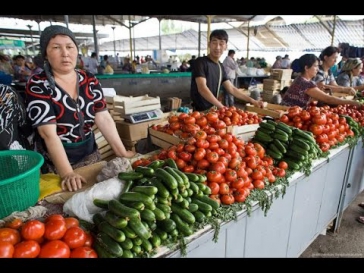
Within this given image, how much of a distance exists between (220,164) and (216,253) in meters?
0.61

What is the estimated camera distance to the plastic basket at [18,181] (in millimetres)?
1579

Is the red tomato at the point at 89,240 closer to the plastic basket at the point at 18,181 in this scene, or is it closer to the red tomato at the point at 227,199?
the plastic basket at the point at 18,181

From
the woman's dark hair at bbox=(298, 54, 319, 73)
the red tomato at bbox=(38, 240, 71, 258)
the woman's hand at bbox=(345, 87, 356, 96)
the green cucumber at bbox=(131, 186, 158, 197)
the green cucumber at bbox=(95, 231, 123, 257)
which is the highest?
the woman's dark hair at bbox=(298, 54, 319, 73)

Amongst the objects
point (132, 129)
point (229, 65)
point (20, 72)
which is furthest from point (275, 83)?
point (20, 72)

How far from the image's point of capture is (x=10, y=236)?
1.31 metres

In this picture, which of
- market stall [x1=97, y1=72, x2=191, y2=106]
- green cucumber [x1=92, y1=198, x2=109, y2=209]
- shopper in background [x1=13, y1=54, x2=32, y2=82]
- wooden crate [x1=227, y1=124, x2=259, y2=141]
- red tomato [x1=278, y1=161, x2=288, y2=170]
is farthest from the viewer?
shopper in background [x1=13, y1=54, x2=32, y2=82]

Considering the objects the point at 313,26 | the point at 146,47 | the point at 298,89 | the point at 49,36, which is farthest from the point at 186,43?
the point at 49,36

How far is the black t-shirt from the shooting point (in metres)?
4.19

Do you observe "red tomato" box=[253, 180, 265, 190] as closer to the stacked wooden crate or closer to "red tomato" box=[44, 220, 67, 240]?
"red tomato" box=[44, 220, 67, 240]

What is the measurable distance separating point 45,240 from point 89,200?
1.16 feet

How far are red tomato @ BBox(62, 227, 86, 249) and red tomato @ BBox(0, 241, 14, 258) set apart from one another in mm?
222

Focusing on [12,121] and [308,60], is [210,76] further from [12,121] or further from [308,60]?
[12,121]

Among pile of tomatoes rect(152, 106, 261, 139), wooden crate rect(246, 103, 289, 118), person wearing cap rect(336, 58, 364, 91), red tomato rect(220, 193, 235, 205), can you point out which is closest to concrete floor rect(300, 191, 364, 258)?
wooden crate rect(246, 103, 289, 118)
